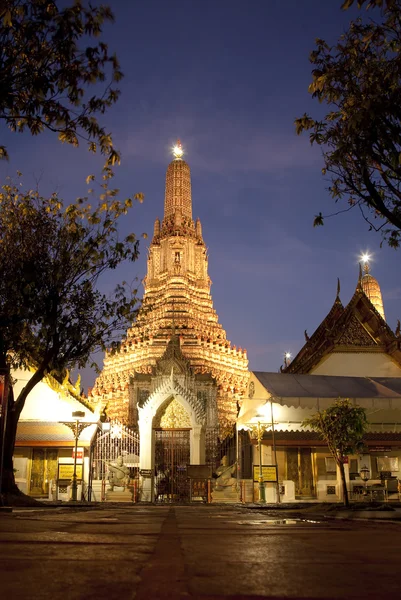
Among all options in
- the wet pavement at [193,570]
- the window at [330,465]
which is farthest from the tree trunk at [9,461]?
the window at [330,465]

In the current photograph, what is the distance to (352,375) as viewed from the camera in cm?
2969

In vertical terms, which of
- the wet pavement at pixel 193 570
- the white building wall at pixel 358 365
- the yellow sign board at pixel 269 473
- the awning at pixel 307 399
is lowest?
the wet pavement at pixel 193 570

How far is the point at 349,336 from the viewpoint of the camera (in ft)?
98.9

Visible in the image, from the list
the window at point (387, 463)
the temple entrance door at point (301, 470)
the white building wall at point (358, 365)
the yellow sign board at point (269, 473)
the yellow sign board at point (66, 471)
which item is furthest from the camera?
the white building wall at point (358, 365)

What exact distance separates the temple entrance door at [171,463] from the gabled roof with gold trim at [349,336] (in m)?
6.45

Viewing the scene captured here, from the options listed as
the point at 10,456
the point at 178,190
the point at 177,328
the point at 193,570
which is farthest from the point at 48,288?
the point at 178,190

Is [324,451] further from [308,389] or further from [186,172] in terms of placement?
[186,172]

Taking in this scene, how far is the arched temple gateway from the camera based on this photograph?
2872 centimetres

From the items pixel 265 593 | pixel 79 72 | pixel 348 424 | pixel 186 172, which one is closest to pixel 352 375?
pixel 348 424

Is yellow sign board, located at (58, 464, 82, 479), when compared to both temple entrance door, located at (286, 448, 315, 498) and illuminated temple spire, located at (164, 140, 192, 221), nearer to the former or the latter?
temple entrance door, located at (286, 448, 315, 498)

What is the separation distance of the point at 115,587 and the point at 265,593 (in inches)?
22.8

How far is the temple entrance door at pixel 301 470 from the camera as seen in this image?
26.0 meters

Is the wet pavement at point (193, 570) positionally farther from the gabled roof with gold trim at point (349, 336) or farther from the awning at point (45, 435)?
the gabled roof with gold trim at point (349, 336)

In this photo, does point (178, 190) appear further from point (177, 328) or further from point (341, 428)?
point (341, 428)
